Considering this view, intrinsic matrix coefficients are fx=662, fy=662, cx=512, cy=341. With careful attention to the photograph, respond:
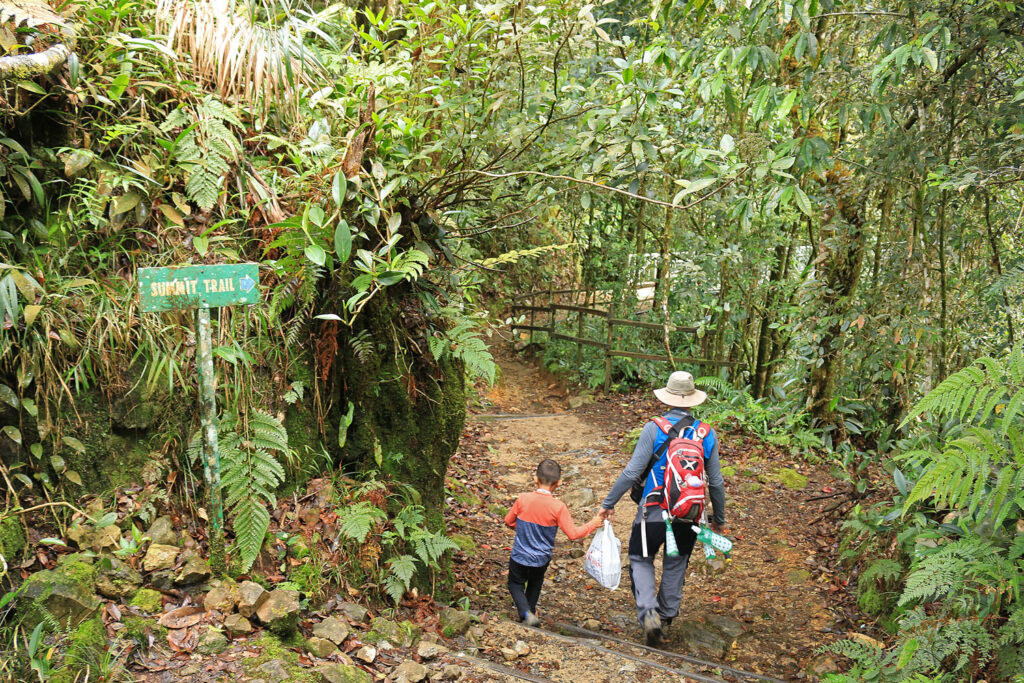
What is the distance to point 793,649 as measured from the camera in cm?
484

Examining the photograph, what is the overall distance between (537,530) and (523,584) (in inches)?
19.3

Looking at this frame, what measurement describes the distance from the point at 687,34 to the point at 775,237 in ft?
12.4

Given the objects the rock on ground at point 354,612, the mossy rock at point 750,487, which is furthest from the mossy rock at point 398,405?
the mossy rock at point 750,487

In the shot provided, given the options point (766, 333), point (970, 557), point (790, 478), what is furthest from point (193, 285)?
point (766, 333)

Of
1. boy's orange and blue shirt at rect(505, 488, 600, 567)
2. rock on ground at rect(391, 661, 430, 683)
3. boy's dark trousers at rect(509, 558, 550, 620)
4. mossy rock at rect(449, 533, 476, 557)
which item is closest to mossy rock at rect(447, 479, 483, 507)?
mossy rock at rect(449, 533, 476, 557)

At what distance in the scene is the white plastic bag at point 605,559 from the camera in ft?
15.3

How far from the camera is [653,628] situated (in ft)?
16.0

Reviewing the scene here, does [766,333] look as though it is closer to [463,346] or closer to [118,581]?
[463,346]

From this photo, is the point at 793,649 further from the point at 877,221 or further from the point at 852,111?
the point at 877,221

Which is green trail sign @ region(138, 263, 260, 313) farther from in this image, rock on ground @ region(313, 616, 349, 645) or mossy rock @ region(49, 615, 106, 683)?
rock on ground @ region(313, 616, 349, 645)

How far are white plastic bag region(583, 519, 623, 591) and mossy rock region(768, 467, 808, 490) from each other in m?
3.94

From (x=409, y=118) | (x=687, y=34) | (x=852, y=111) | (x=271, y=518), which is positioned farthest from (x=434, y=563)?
(x=687, y=34)

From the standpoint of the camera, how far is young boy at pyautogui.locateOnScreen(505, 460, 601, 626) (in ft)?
15.8

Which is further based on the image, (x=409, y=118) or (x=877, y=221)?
(x=877, y=221)
